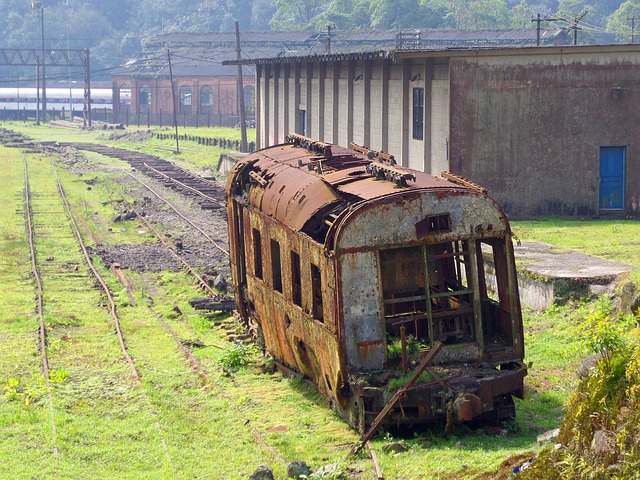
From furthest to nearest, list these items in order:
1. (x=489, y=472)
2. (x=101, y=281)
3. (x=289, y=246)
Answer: (x=101, y=281) < (x=289, y=246) < (x=489, y=472)

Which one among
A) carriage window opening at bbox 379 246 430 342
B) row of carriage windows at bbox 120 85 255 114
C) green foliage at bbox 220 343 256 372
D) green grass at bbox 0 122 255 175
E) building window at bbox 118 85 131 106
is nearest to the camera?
carriage window opening at bbox 379 246 430 342

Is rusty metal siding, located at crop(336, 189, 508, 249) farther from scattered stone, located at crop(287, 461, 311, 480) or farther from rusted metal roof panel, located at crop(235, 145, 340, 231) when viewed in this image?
scattered stone, located at crop(287, 461, 311, 480)

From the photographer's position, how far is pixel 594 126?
973 inches

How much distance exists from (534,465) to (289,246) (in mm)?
5399

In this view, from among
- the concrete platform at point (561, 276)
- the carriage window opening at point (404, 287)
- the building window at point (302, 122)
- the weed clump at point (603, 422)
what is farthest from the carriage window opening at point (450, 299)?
the building window at point (302, 122)

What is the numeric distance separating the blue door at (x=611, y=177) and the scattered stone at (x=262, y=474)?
56.0ft

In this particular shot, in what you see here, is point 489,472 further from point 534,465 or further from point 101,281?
point 101,281

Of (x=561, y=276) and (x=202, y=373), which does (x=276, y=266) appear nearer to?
(x=202, y=373)

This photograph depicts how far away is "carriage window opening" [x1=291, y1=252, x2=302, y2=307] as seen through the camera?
42.2 feet

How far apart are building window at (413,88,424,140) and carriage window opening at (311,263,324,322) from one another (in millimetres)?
15079

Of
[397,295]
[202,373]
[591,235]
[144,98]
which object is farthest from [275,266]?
[144,98]

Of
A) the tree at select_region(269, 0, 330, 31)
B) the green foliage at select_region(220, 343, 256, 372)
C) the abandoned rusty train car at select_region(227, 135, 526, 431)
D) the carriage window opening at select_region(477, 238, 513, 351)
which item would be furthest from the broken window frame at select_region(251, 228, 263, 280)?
the tree at select_region(269, 0, 330, 31)

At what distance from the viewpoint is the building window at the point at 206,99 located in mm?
87125

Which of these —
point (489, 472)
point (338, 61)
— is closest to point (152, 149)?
point (338, 61)
